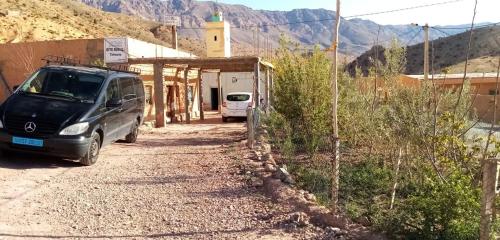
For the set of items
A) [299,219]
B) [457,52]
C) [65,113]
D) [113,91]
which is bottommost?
[299,219]

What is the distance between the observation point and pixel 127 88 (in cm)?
1150

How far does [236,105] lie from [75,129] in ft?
58.6

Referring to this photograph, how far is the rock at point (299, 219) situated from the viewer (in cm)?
583

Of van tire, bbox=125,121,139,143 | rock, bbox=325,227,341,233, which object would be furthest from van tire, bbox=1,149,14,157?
rock, bbox=325,227,341,233

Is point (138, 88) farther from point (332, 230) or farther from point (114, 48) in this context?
point (332, 230)

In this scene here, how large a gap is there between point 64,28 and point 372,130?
4104cm

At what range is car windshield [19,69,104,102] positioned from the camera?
928 centimetres

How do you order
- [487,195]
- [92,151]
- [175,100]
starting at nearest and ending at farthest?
[487,195]
[92,151]
[175,100]

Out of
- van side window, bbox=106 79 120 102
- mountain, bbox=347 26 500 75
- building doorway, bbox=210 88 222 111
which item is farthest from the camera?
mountain, bbox=347 26 500 75

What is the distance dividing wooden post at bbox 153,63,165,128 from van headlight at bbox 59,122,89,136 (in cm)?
1249

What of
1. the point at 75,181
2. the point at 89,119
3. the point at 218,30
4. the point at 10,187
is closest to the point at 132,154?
the point at 89,119

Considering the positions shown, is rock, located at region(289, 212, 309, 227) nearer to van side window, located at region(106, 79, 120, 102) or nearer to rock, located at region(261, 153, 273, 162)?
rock, located at region(261, 153, 273, 162)

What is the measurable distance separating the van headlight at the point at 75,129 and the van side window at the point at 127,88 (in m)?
2.49

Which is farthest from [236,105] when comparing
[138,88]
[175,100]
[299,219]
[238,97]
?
[299,219]
